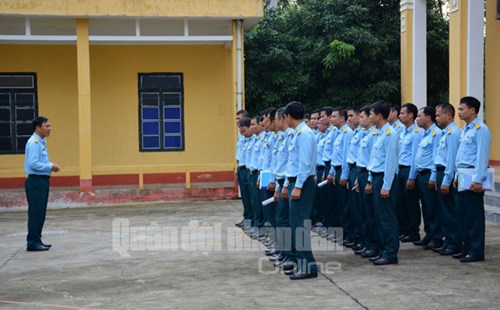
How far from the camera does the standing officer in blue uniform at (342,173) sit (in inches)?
349

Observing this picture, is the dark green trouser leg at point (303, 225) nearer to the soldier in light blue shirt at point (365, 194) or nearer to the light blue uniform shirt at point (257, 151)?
the soldier in light blue shirt at point (365, 194)

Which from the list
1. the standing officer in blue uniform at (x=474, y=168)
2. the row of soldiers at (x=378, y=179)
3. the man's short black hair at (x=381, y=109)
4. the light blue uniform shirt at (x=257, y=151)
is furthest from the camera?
the light blue uniform shirt at (x=257, y=151)

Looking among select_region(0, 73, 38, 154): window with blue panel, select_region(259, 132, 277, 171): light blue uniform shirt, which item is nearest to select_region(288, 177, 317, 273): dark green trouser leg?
select_region(259, 132, 277, 171): light blue uniform shirt

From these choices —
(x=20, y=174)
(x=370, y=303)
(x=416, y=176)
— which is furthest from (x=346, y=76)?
(x=370, y=303)

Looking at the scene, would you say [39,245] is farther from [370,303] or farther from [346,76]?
[346,76]

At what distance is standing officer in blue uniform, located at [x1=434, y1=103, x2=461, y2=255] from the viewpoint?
778 cm

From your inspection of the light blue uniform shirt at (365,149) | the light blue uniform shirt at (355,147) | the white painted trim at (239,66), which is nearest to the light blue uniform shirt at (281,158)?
the light blue uniform shirt at (365,149)

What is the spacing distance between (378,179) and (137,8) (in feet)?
26.9

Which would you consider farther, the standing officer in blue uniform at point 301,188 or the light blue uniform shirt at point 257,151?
the light blue uniform shirt at point 257,151

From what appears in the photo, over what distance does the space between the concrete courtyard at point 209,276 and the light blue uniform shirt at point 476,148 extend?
1.00m

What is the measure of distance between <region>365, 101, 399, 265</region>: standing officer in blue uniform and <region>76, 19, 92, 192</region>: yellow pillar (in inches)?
310

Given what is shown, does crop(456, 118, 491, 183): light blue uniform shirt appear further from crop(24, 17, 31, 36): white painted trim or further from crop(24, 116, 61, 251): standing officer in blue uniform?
crop(24, 17, 31, 36): white painted trim

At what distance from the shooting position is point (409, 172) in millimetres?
8867

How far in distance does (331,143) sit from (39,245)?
414 cm
